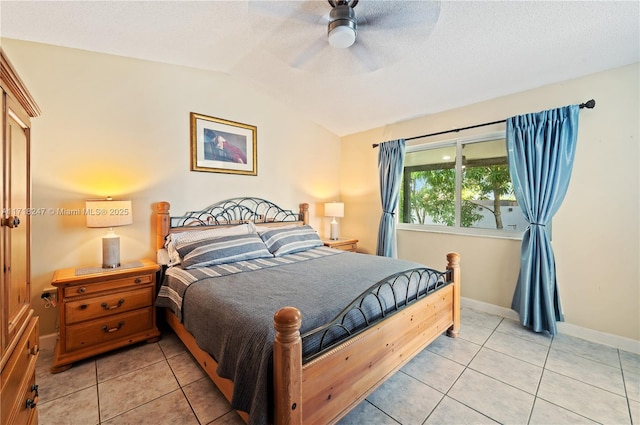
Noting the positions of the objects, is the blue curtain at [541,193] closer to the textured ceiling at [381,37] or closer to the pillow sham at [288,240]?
the textured ceiling at [381,37]

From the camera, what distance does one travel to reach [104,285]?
7.07 ft

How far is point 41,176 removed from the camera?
7.38 feet

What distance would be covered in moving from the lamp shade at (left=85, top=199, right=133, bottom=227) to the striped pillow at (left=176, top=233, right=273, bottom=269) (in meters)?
0.52

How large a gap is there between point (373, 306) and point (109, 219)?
2.27 m

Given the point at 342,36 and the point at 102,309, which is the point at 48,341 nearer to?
the point at 102,309

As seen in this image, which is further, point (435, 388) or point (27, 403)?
point (435, 388)

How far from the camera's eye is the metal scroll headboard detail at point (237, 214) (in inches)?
119

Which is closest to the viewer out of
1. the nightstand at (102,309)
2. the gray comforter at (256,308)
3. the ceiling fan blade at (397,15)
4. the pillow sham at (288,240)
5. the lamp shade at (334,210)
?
the gray comforter at (256,308)

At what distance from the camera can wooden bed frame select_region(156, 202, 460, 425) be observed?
1129 mm

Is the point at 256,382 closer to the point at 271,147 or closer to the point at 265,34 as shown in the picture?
the point at 265,34

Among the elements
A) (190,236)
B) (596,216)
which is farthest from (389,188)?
(190,236)

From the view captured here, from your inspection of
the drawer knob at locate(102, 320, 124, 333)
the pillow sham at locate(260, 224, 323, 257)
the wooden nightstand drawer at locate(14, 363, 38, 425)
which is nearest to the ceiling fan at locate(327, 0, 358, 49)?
the pillow sham at locate(260, 224, 323, 257)

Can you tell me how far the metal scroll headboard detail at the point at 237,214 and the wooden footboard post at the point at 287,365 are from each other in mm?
2281

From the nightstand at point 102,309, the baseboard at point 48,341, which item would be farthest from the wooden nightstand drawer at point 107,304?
the baseboard at point 48,341
